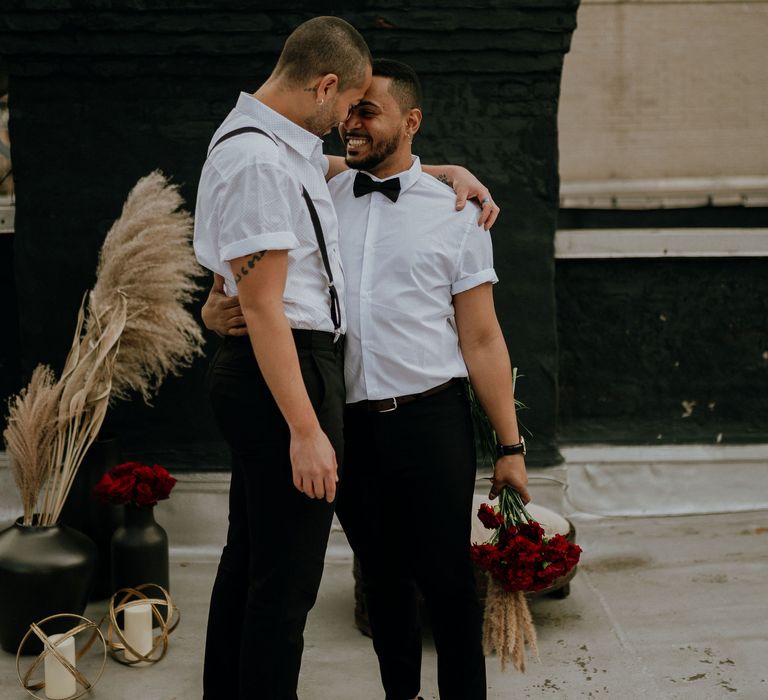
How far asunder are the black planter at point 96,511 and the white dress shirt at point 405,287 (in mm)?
2058

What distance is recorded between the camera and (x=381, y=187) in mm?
2645

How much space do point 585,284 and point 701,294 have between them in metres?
0.69

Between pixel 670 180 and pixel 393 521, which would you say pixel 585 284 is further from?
pixel 393 521

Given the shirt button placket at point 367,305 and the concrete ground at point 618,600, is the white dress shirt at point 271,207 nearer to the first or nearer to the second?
the shirt button placket at point 367,305

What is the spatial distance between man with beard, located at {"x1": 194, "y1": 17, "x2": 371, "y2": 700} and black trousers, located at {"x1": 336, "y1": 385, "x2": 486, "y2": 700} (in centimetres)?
26

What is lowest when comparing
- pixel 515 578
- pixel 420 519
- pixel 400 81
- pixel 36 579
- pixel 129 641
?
pixel 129 641

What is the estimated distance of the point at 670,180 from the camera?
6180mm

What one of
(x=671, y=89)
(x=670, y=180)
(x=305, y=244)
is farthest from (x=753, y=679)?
(x=671, y=89)

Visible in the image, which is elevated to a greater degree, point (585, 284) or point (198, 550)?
point (585, 284)

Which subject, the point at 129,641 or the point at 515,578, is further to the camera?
the point at 129,641

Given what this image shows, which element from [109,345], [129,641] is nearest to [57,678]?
[129,641]

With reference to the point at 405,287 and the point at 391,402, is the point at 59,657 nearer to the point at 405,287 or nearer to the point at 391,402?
the point at 391,402

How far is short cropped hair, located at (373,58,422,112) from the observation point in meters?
2.60

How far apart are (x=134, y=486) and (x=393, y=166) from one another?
1952 mm
